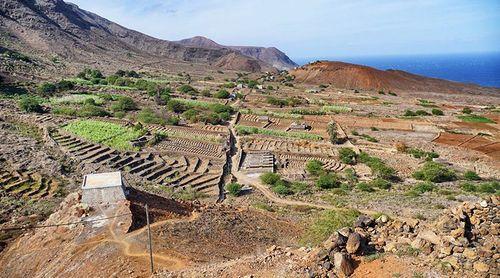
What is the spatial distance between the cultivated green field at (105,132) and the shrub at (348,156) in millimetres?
14527

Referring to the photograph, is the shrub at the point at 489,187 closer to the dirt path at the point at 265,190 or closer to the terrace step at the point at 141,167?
the dirt path at the point at 265,190

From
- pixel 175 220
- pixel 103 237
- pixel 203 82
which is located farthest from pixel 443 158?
pixel 203 82

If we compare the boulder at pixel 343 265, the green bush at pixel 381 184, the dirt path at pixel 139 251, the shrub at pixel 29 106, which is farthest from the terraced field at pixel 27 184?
the green bush at pixel 381 184

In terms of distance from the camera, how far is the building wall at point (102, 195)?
1477 cm

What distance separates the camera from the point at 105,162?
76.8 feet

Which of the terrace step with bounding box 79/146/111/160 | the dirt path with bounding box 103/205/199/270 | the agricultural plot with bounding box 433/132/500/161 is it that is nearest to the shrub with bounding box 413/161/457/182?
the agricultural plot with bounding box 433/132/500/161

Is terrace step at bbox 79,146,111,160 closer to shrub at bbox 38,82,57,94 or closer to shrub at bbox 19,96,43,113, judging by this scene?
shrub at bbox 19,96,43,113

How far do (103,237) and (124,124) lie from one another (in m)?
20.5

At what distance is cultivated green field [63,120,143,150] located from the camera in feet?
88.6

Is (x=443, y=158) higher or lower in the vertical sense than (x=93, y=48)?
lower

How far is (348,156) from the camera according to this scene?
29219 mm

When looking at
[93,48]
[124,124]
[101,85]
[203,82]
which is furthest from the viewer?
[93,48]

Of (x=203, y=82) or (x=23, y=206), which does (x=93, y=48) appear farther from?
(x=23, y=206)

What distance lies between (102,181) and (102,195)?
640mm
